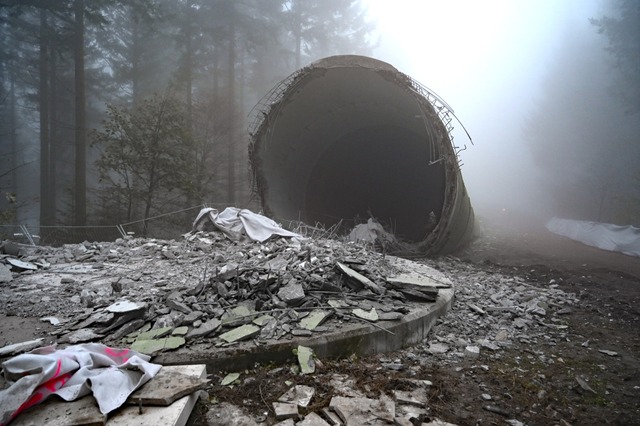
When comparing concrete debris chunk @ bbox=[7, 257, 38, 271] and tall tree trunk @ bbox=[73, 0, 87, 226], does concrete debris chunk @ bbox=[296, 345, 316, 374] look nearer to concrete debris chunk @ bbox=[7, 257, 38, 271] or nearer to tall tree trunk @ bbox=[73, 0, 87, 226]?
concrete debris chunk @ bbox=[7, 257, 38, 271]

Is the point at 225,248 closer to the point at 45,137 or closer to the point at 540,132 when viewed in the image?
the point at 45,137

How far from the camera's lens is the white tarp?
10.1 m

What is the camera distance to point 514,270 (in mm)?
7336

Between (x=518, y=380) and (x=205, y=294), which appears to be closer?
(x=518, y=380)

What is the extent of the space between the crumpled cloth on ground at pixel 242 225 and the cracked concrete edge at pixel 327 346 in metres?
3.12

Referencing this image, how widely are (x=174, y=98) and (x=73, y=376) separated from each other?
34.9 ft

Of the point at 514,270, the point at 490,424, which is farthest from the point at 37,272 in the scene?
the point at 514,270

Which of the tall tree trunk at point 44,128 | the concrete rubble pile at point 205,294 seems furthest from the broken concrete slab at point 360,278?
the tall tree trunk at point 44,128

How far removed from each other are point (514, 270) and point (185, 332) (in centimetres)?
691

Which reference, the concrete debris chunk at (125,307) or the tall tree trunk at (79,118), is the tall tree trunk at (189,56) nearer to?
the tall tree trunk at (79,118)

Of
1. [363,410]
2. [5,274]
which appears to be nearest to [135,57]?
[5,274]

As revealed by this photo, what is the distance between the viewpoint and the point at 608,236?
1120cm

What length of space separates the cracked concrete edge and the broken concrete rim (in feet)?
13.2

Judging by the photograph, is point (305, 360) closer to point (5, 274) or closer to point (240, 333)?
point (240, 333)
